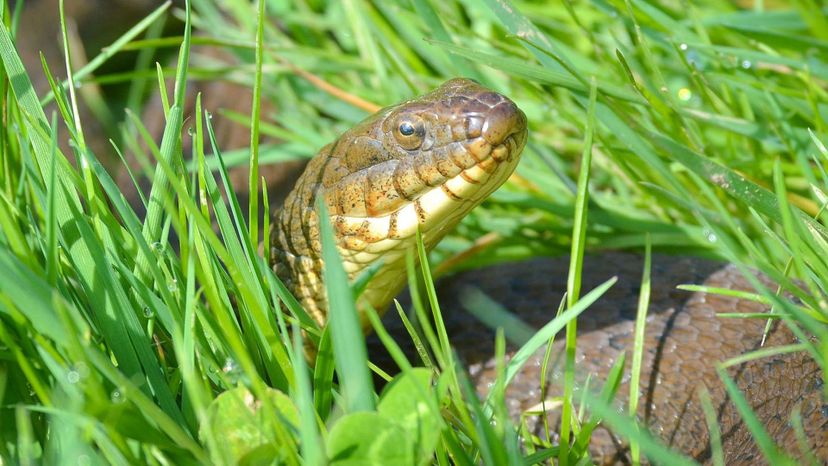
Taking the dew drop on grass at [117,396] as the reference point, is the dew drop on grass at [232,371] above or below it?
below

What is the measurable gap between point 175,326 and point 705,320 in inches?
48.4

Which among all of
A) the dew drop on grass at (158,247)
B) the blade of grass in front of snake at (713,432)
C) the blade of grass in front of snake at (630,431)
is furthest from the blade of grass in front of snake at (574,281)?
the dew drop on grass at (158,247)

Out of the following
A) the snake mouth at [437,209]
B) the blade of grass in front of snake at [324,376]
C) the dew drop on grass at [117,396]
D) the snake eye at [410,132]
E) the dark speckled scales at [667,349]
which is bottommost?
the dark speckled scales at [667,349]

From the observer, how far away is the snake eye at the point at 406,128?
1.75m

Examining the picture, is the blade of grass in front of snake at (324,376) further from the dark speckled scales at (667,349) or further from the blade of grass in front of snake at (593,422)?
the dark speckled scales at (667,349)

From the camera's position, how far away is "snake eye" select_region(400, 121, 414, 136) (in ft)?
5.73

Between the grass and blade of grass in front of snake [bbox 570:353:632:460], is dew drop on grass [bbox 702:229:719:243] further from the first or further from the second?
blade of grass in front of snake [bbox 570:353:632:460]

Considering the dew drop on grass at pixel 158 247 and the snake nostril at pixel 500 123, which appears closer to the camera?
the dew drop on grass at pixel 158 247

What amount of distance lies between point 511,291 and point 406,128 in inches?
24.7

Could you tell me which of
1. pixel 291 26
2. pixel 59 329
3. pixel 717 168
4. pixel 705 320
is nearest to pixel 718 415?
pixel 705 320

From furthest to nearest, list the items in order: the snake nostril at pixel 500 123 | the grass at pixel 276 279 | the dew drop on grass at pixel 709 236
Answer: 1. the dew drop on grass at pixel 709 236
2. the snake nostril at pixel 500 123
3. the grass at pixel 276 279

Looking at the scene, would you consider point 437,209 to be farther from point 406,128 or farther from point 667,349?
point 667,349

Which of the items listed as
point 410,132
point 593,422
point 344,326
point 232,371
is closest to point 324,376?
point 232,371

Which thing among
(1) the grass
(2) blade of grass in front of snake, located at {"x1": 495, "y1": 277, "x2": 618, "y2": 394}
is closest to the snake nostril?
(1) the grass
